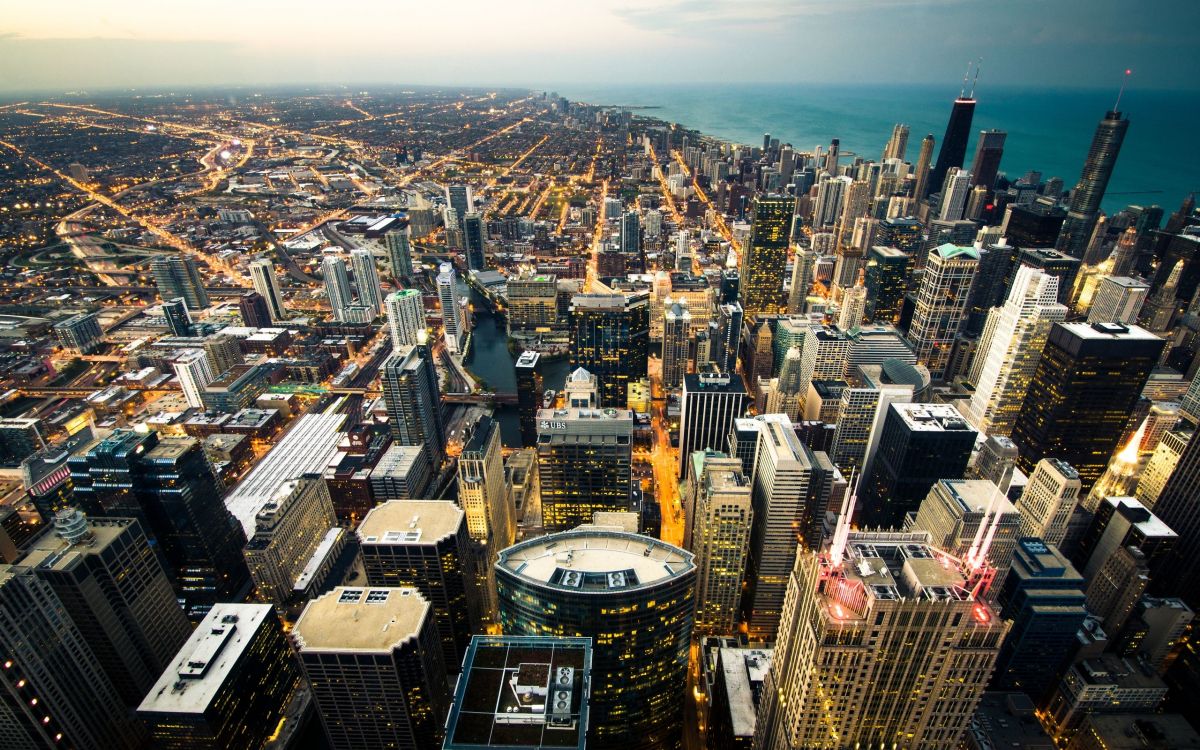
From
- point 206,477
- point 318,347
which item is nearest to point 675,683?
point 206,477

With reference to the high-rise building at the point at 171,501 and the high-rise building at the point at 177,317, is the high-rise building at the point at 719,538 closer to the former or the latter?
the high-rise building at the point at 171,501

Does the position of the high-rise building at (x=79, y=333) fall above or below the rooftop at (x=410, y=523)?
below

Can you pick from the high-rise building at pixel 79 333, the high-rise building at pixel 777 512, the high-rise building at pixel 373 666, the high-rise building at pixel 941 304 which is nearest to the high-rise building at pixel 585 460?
the high-rise building at pixel 777 512

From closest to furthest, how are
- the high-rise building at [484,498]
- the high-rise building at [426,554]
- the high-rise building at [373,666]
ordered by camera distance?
the high-rise building at [373,666]
the high-rise building at [426,554]
the high-rise building at [484,498]

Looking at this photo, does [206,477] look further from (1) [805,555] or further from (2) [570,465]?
(1) [805,555]

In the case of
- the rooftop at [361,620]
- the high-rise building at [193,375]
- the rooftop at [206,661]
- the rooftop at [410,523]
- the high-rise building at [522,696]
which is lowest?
the high-rise building at [193,375]

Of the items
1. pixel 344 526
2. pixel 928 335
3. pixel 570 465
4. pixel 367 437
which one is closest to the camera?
pixel 570 465
